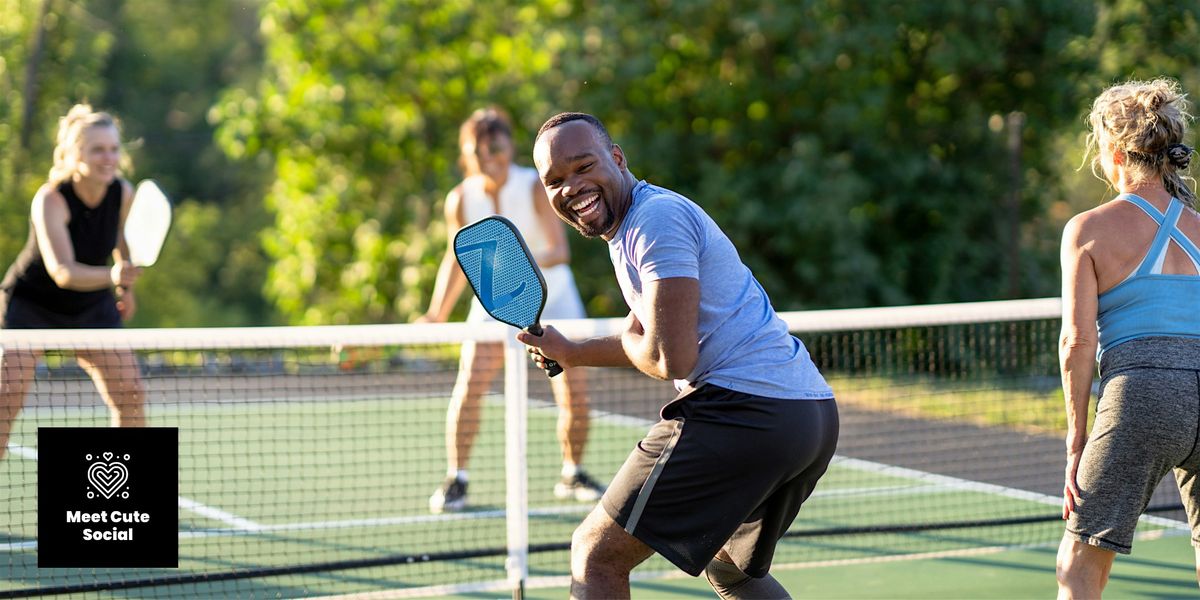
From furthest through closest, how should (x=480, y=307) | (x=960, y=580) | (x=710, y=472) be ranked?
(x=480, y=307), (x=960, y=580), (x=710, y=472)

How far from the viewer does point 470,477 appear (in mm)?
8578

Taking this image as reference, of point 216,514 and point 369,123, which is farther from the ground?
point 369,123

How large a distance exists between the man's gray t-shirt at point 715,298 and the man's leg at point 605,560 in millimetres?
422

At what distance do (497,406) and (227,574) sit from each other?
6449mm

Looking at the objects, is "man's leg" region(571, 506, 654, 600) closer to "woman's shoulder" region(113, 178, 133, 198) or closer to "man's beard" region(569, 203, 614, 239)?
"man's beard" region(569, 203, 614, 239)

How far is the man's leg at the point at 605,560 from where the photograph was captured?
11.7 feet

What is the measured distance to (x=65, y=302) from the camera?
661cm

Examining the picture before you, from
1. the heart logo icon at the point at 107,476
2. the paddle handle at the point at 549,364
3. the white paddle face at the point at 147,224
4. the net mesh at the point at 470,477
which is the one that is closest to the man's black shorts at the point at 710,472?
the paddle handle at the point at 549,364

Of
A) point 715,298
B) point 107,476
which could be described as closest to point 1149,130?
point 715,298

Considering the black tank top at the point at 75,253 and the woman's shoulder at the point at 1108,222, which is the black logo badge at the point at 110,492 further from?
the woman's shoulder at the point at 1108,222

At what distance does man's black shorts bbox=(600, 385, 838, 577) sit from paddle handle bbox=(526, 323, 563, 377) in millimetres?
313

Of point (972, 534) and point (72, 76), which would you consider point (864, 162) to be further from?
point (72, 76)

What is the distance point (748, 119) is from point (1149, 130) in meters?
12.1

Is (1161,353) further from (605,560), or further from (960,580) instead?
(960,580)
